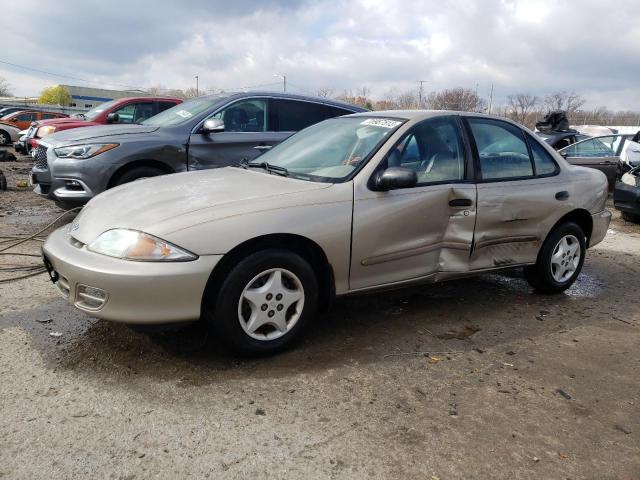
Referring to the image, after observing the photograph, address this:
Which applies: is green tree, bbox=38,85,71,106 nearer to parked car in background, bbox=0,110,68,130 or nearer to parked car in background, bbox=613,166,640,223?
parked car in background, bbox=0,110,68,130

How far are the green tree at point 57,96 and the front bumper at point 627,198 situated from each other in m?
85.6

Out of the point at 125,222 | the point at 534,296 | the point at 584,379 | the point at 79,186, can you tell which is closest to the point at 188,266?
the point at 125,222

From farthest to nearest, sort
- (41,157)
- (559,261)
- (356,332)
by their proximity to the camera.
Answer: (41,157) < (559,261) < (356,332)

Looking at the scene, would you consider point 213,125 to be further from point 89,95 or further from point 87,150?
point 89,95

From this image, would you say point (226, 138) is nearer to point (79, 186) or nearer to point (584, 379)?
point (79, 186)

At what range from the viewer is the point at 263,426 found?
8.56ft

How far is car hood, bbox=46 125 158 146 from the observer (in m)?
6.18

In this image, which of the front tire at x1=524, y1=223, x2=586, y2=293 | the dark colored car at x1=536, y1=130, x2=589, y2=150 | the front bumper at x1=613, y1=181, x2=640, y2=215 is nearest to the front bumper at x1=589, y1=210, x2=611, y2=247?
the front tire at x1=524, y1=223, x2=586, y2=293

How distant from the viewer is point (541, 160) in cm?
461

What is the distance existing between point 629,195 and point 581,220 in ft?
15.5

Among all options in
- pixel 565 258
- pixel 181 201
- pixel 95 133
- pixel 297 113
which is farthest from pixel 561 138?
pixel 181 201

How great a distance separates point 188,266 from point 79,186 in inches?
146

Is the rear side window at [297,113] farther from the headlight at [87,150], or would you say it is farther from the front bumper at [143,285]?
the front bumper at [143,285]

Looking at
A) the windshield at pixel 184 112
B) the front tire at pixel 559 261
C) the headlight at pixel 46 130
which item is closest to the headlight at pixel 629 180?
the front tire at pixel 559 261
